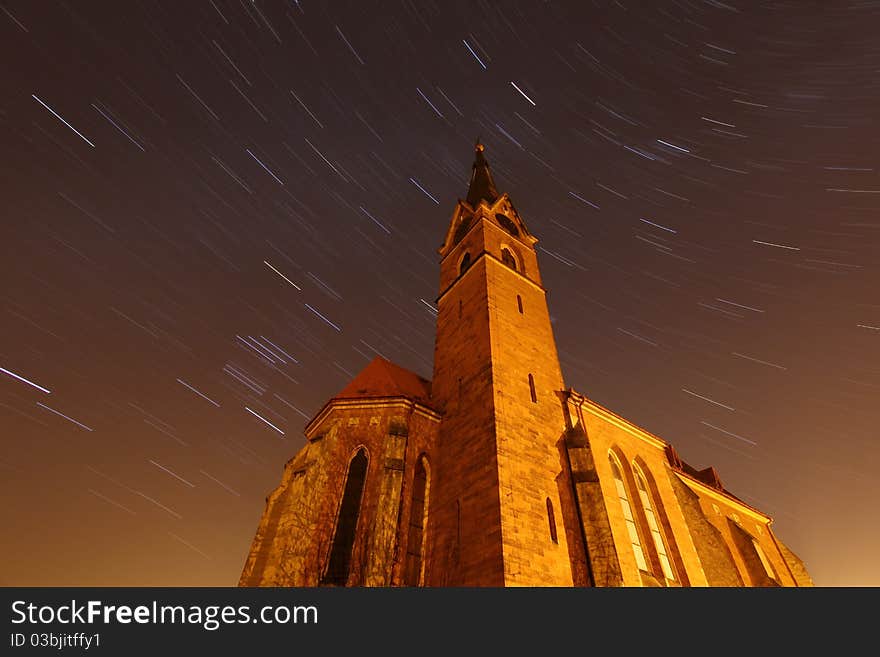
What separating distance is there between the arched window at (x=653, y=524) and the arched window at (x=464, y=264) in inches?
463

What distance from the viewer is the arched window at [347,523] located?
12109 millimetres

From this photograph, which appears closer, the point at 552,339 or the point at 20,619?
the point at 20,619

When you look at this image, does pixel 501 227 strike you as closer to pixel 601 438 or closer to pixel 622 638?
pixel 601 438

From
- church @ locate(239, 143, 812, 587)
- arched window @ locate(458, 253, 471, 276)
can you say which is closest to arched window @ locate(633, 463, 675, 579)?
church @ locate(239, 143, 812, 587)

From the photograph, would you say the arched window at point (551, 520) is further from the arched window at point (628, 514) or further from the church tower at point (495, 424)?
the arched window at point (628, 514)

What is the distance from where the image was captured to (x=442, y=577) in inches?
478

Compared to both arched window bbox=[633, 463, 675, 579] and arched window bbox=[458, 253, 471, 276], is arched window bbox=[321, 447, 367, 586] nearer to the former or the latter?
arched window bbox=[458, 253, 471, 276]

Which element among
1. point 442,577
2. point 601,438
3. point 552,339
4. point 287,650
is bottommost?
point 287,650

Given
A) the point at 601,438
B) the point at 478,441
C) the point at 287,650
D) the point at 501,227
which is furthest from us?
the point at 501,227

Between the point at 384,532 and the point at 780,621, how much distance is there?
9074mm

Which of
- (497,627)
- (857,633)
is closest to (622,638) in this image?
(497,627)

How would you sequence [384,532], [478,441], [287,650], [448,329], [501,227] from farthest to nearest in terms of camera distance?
[501,227]
[448,329]
[478,441]
[384,532]
[287,650]

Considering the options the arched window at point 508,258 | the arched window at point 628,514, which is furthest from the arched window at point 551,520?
the arched window at point 508,258

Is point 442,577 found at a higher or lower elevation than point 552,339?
lower
